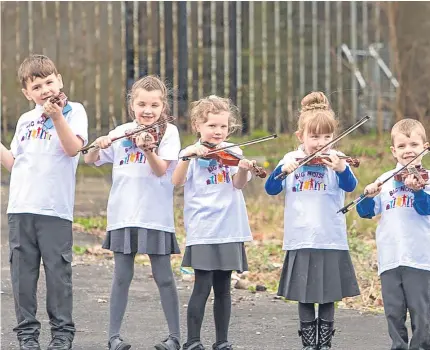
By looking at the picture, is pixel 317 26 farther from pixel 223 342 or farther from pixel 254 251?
pixel 223 342

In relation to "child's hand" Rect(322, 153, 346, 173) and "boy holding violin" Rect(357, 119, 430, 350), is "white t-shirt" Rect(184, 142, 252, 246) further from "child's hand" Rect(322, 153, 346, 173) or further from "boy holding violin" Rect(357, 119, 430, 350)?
"boy holding violin" Rect(357, 119, 430, 350)

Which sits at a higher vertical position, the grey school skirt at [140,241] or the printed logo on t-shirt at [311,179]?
the printed logo on t-shirt at [311,179]

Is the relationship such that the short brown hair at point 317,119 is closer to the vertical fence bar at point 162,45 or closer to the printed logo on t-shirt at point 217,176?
the printed logo on t-shirt at point 217,176

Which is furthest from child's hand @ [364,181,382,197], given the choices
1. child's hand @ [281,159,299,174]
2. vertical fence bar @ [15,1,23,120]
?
vertical fence bar @ [15,1,23,120]

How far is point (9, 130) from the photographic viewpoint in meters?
14.4

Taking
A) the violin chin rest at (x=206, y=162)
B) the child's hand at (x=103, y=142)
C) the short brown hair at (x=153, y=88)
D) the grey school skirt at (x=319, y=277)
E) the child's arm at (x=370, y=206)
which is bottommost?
the grey school skirt at (x=319, y=277)

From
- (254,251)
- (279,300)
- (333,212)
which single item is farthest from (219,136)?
(254,251)

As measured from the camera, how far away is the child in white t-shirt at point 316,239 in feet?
19.9

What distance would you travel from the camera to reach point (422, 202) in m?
5.84

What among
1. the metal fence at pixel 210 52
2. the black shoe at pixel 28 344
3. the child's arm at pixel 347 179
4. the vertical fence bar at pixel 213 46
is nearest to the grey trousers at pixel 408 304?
the child's arm at pixel 347 179

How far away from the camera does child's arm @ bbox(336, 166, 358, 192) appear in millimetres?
6035

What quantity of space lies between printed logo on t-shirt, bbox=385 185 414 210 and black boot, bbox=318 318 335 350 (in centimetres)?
69

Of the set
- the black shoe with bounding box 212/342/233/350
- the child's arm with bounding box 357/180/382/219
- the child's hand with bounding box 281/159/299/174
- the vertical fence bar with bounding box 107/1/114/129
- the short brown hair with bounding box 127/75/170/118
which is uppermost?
the vertical fence bar with bounding box 107/1/114/129

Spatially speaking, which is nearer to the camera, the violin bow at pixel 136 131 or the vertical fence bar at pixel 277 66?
the violin bow at pixel 136 131
